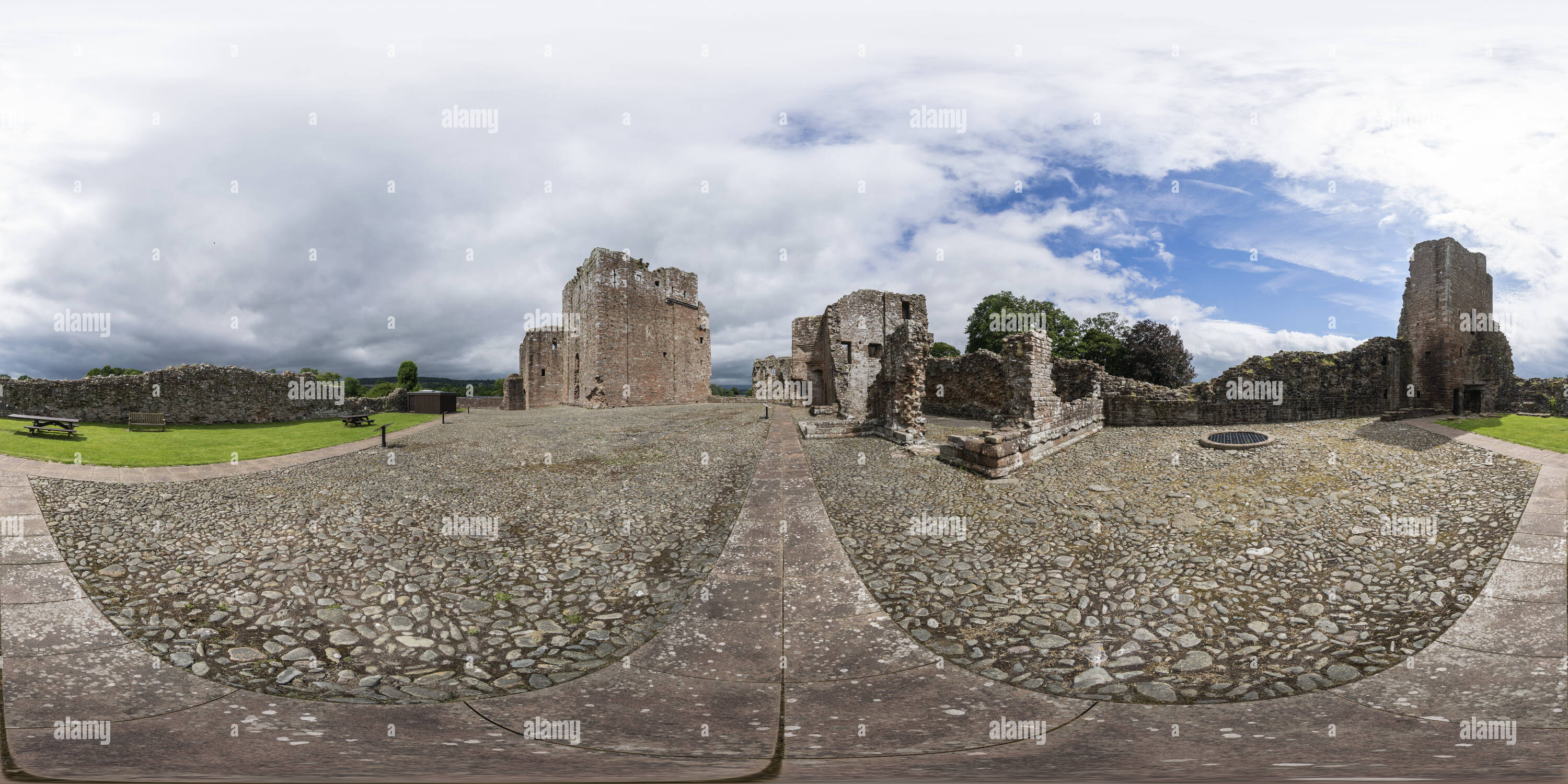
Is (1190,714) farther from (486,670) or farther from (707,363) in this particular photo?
(707,363)

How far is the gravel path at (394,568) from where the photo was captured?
3.86 m

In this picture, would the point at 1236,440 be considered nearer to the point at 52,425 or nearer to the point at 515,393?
the point at 52,425

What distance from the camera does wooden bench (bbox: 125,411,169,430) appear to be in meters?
14.9

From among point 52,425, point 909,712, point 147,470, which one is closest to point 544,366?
point 52,425

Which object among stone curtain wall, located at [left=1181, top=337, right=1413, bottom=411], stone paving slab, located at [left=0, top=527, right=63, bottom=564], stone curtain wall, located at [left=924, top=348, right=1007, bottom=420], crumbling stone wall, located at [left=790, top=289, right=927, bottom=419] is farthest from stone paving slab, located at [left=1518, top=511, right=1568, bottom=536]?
crumbling stone wall, located at [left=790, top=289, right=927, bottom=419]

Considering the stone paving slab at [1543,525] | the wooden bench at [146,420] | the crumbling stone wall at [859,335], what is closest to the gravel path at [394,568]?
the stone paving slab at [1543,525]

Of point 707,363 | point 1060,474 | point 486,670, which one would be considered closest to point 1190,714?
point 486,670

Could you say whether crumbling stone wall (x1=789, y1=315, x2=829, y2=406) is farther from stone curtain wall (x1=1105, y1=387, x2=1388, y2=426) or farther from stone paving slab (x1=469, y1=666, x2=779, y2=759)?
stone paving slab (x1=469, y1=666, x2=779, y2=759)

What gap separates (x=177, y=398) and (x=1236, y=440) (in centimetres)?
3126

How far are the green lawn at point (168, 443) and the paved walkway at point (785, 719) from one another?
7578 mm

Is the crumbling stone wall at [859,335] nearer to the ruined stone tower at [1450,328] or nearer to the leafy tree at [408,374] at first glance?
the ruined stone tower at [1450,328]

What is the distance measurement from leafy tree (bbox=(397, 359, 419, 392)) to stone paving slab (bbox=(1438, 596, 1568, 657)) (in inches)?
2796

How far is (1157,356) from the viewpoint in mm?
36344

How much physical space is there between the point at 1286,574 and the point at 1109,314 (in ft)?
143
